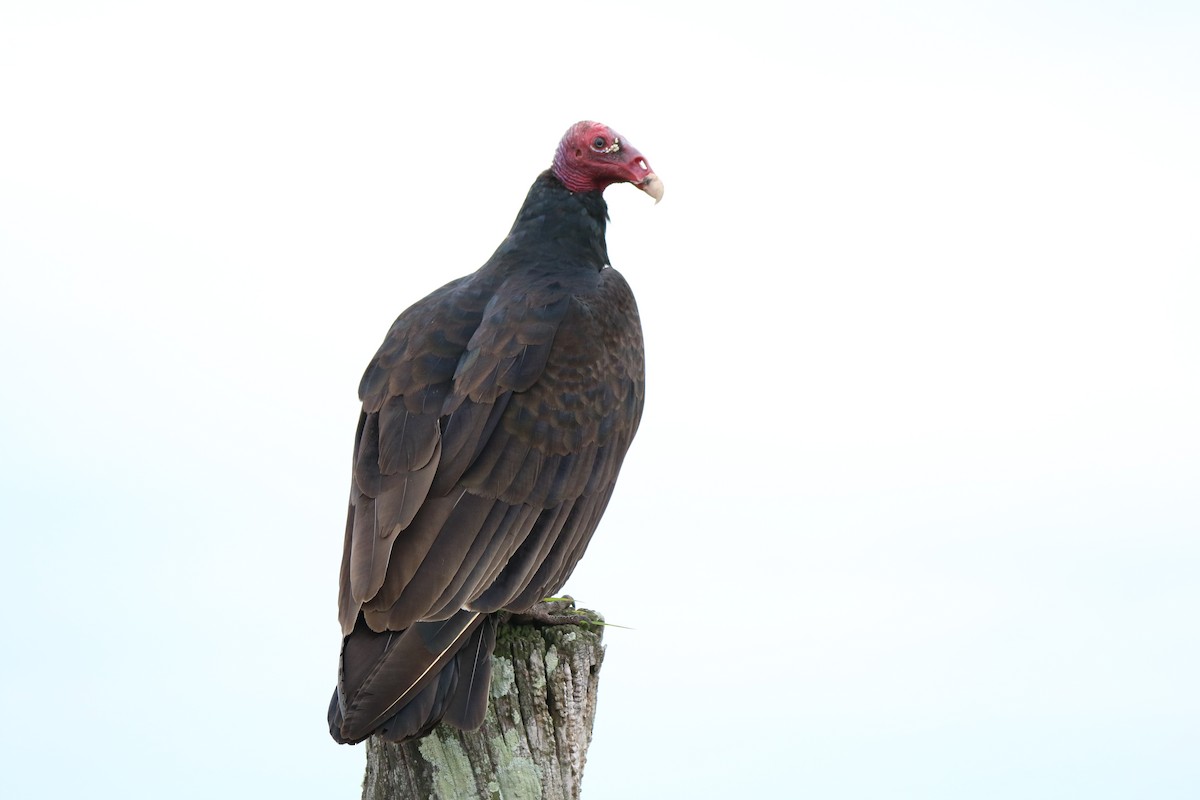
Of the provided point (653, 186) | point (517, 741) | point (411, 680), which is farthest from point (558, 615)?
point (653, 186)

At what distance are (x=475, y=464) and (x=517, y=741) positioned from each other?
0.90 m

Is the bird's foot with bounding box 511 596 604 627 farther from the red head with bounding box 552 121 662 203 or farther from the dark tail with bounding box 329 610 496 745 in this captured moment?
the red head with bounding box 552 121 662 203

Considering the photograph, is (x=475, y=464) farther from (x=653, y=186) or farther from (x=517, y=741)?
(x=653, y=186)

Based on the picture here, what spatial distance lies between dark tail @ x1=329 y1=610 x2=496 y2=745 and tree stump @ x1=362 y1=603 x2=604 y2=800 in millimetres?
129

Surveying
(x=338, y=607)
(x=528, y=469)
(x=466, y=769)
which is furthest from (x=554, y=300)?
(x=466, y=769)

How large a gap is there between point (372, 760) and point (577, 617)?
0.80 meters

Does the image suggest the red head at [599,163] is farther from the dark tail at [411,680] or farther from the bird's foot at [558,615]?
the dark tail at [411,680]

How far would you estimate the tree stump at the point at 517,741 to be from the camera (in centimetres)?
382

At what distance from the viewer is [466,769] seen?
12.5 feet

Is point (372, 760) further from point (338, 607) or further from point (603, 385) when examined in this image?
point (603, 385)

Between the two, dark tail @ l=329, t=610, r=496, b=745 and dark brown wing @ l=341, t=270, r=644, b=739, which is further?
dark brown wing @ l=341, t=270, r=644, b=739

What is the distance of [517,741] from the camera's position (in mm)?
3875

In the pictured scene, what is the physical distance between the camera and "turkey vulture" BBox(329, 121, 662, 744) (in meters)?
3.73

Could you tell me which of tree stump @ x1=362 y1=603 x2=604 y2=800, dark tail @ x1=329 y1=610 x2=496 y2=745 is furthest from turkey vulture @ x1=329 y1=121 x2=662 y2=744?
tree stump @ x1=362 y1=603 x2=604 y2=800
